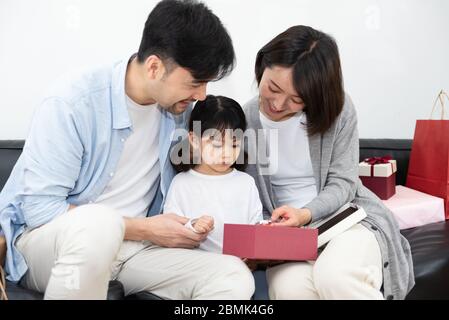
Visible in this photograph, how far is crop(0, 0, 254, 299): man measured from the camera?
956 mm

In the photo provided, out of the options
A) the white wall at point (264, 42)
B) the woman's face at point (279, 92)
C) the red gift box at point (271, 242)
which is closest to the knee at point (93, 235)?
the red gift box at point (271, 242)

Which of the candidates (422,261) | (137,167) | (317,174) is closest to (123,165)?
(137,167)

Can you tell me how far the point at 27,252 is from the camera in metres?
0.96

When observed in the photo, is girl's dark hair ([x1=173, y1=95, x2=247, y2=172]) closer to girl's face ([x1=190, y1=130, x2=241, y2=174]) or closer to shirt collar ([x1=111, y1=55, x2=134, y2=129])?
girl's face ([x1=190, y1=130, x2=241, y2=174])

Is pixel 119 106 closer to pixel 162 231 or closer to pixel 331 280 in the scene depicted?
pixel 162 231

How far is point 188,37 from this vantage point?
37.6 inches

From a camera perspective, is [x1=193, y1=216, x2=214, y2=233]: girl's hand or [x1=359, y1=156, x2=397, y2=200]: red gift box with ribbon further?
[x1=359, y1=156, x2=397, y2=200]: red gift box with ribbon

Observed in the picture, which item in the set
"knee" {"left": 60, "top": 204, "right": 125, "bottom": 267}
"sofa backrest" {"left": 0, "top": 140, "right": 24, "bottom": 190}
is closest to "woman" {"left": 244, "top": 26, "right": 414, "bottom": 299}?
"knee" {"left": 60, "top": 204, "right": 125, "bottom": 267}

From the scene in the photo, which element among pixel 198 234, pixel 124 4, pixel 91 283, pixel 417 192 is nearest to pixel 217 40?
pixel 198 234

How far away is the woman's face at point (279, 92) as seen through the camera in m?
1.14

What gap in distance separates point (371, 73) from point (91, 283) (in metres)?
1.46

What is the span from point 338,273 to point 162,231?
1.27ft

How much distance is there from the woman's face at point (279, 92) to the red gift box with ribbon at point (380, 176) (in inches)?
18.9
